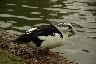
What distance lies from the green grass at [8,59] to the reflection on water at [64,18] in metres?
2.83

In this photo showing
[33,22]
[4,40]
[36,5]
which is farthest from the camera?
[36,5]

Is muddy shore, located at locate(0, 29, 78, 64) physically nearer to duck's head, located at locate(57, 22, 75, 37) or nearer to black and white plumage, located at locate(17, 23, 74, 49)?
black and white plumage, located at locate(17, 23, 74, 49)

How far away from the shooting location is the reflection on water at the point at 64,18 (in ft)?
43.3

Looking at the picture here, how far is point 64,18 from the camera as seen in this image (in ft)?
58.6

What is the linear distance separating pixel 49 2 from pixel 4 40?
31.7ft

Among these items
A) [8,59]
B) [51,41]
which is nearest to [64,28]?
[51,41]

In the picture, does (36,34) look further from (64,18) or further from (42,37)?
(64,18)

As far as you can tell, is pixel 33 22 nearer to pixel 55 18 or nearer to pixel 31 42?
pixel 55 18

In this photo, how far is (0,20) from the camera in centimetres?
1714

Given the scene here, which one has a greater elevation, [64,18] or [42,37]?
[42,37]

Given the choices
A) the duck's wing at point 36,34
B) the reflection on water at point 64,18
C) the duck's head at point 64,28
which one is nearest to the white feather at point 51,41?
the duck's wing at point 36,34

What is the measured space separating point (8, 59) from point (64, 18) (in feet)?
28.0

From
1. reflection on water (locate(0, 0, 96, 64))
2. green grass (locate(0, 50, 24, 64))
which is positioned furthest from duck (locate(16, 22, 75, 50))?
reflection on water (locate(0, 0, 96, 64))

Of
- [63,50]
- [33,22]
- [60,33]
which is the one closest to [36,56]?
[60,33]
